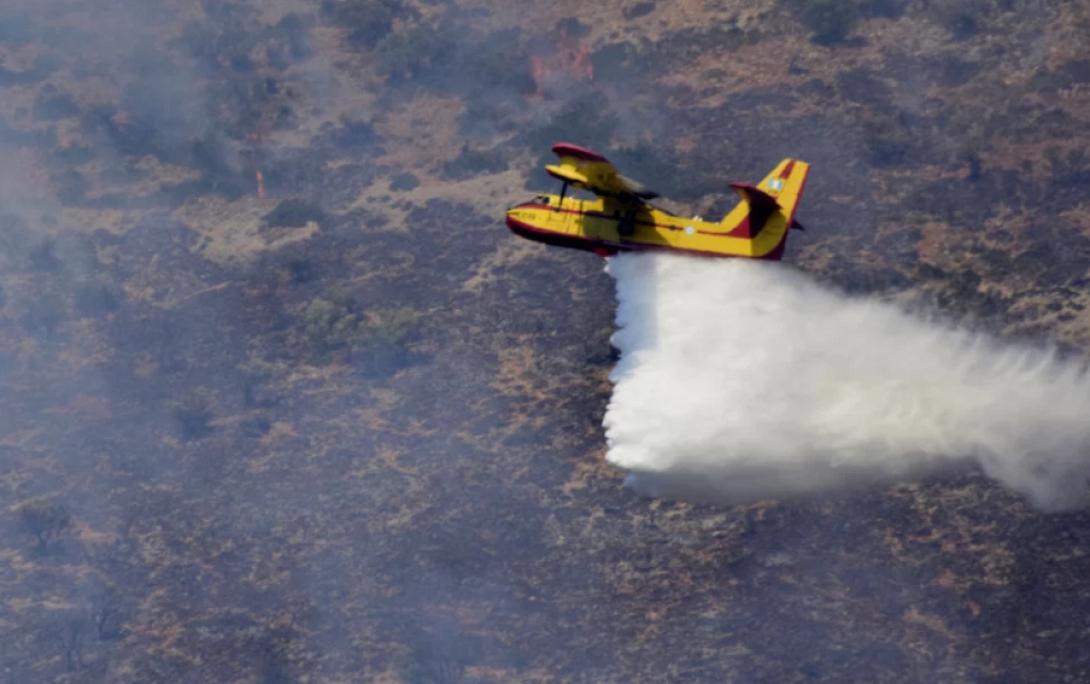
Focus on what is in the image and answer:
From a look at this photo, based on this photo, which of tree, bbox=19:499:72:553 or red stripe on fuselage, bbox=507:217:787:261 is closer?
red stripe on fuselage, bbox=507:217:787:261

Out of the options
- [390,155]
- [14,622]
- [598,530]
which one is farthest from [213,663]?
[390,155]

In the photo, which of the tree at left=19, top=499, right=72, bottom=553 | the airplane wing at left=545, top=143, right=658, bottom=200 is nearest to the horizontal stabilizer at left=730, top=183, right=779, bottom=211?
the airplane wing at left=545, top=143, right=658, bottom=200

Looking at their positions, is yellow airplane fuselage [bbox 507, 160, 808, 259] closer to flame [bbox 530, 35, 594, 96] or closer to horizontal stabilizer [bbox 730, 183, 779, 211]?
horizontal stabilizer [bbox 730, 183, 779, 211]

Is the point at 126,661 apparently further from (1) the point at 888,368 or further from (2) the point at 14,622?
(1) the point at 888,368

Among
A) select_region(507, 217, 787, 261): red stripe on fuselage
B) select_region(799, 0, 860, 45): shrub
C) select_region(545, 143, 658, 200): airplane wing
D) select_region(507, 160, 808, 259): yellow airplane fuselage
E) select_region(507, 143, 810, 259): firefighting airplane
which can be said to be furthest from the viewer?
select_region(799, 0, 860, 45): shrub

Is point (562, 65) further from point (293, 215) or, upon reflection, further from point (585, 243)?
point (585, 243)

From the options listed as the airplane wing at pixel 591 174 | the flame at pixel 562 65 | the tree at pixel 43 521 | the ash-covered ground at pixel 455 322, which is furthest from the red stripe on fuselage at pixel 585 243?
the flame at pixel 562 65
